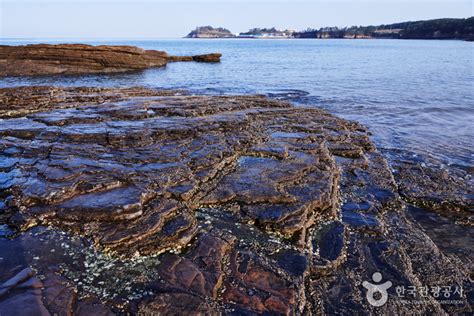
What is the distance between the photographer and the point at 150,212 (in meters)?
5.86

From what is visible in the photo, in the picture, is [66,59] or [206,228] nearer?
[206,228]

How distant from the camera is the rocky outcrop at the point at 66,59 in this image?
32969mm

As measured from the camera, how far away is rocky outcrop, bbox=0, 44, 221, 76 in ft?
108

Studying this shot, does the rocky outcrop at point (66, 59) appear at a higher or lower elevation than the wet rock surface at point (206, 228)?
higher

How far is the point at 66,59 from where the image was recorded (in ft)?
116

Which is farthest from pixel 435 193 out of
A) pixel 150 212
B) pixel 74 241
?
pixel 74 241

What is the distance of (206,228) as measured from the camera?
5.68m

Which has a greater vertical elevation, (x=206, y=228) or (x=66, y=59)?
(x=66, y=59)

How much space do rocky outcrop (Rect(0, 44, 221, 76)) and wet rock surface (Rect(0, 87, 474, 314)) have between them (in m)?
27.8

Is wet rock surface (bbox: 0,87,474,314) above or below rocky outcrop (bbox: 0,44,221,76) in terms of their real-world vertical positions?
below

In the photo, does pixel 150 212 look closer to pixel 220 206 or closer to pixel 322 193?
pixel 220 206

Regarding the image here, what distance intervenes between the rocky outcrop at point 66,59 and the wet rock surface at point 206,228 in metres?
27.8

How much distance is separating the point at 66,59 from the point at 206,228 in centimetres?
3697

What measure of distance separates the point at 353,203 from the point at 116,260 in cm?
487
